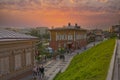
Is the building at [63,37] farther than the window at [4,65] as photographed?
Yes

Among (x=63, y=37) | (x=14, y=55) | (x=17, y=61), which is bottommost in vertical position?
(x=63, y=37)

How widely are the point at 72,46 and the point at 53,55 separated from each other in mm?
27058

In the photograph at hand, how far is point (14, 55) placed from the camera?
26016mm

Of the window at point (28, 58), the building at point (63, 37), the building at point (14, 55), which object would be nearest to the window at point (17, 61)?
the building at point (14, 55)

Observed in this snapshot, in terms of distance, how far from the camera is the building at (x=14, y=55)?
23625 millimetres

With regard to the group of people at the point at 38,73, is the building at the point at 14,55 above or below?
above

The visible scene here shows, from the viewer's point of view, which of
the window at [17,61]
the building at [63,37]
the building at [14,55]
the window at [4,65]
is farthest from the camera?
the building at [63,37]

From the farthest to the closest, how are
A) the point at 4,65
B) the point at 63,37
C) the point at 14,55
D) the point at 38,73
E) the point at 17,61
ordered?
the point at 63,37
the point at 38,73
the point at 17,61
the point at 14,55
the point at 4,65

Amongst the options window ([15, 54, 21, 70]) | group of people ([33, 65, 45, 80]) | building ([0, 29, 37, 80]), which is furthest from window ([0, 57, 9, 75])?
group of people ([33, 65, 45, 80])

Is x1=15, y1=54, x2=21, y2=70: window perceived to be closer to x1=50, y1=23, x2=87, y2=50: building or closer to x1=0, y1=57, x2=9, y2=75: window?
x1=0, y1=57, x2=9, y2=75: window

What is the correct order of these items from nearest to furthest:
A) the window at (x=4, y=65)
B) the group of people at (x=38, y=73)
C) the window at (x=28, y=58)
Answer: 1. the window at (x=4, y=65)
2. the window at (x=28, y=58)
3. the group of people at (x=38, y=73)

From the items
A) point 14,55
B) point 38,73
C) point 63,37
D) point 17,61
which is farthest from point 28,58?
point 63,37

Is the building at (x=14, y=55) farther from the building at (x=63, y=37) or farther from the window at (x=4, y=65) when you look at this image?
the building at (x=63, y=37)

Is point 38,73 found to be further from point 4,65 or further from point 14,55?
point 4,65
